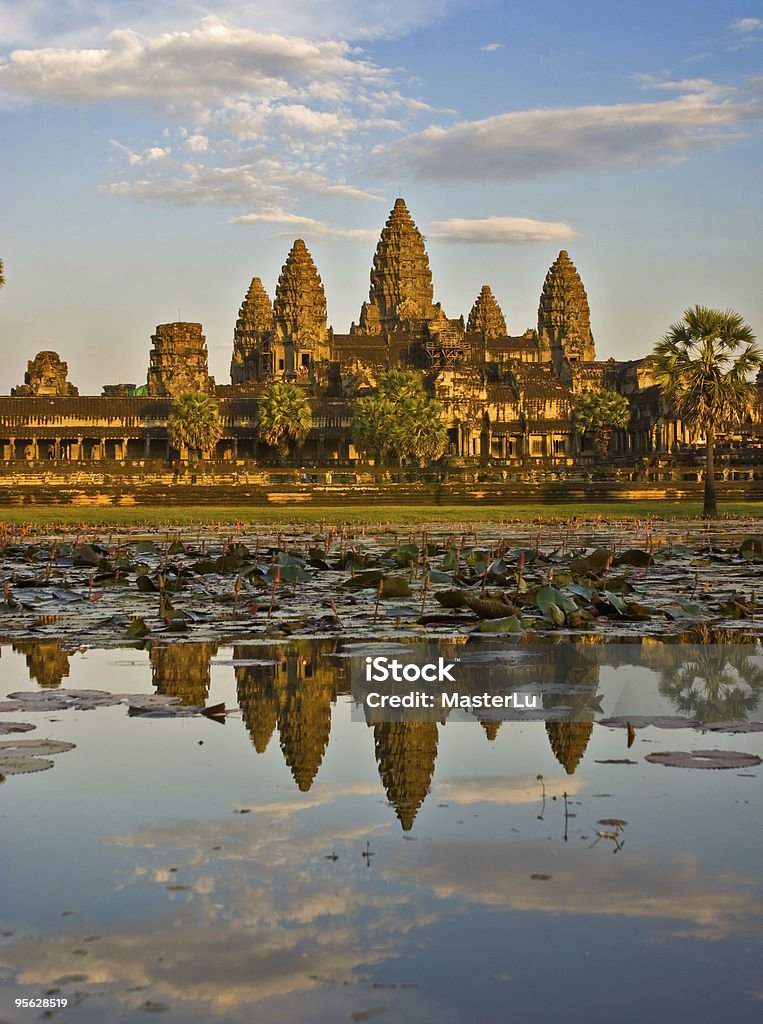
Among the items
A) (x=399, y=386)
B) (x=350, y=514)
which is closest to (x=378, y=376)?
(x=399, y=386)

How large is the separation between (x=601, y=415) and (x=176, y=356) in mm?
49153

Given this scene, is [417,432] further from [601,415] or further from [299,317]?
[299,317]

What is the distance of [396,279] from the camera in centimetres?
16350

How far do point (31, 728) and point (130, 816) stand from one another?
2218 mm

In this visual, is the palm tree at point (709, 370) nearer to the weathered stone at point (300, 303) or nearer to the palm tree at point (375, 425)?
the palm tree at point (375, 425)

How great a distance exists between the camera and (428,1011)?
4.09 m

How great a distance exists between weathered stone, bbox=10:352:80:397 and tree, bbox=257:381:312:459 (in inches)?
2457

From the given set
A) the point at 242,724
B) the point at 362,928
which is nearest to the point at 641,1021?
the point at 362,928

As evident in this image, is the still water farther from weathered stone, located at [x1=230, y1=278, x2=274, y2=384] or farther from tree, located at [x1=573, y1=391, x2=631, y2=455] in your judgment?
weathered stone, located at [x1=230, y1=278, x2=274, y2=384]

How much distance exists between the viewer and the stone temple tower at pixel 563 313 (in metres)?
160

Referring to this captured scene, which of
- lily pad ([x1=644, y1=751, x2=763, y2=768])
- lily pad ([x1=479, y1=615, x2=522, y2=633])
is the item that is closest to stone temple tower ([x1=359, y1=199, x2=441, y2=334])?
lily pad ([x1=479, y1=615, x2=522, y2=633])

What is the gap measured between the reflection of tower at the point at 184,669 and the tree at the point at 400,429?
85904 mm

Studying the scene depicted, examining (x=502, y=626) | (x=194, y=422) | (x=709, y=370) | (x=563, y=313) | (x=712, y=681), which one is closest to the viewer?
(x=712, y=681)

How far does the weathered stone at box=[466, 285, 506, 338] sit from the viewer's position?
584 ft
